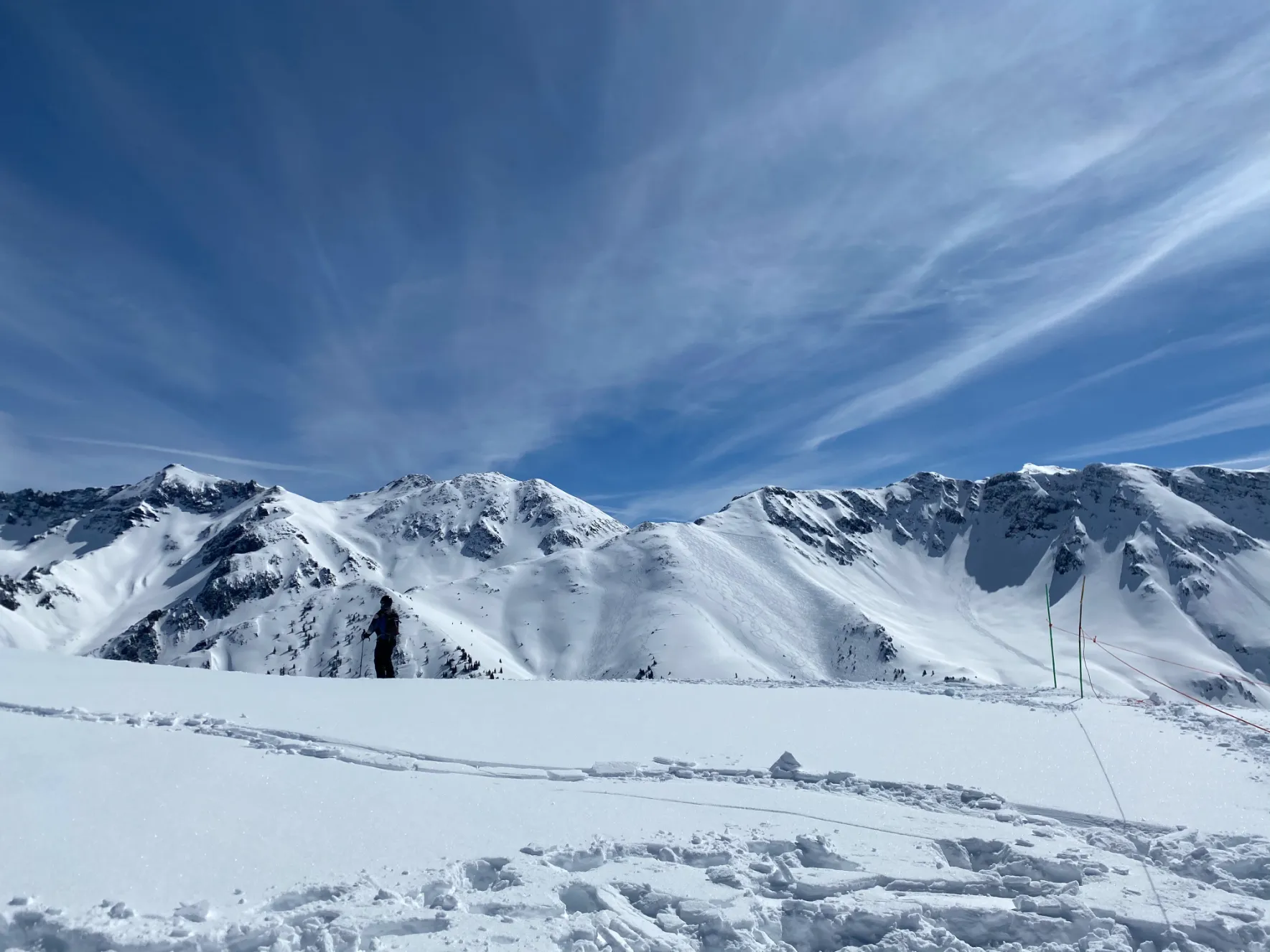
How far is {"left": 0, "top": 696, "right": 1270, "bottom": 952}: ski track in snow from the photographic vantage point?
5297 millimetres

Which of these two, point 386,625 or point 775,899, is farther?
point 386,625

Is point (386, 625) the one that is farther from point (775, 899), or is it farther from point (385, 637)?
point (775, 899)

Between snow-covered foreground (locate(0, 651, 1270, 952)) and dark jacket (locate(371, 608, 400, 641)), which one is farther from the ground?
dark jacket (locate(371, 608, 400, 641))

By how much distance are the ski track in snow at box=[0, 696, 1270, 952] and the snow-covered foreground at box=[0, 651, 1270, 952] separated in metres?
0.02

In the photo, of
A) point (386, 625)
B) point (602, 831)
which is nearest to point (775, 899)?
point (602, 831)

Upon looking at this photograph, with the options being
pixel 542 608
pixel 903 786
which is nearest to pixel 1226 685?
pixel 542 608

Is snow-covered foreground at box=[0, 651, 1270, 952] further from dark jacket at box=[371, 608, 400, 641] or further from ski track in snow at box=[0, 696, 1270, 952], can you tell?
dark jacket at box=[371, 608, 400, 641]

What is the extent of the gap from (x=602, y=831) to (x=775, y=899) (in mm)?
1962

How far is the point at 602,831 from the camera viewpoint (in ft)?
24.3

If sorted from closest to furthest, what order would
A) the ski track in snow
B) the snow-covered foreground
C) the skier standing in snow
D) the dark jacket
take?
the ski track in snow < the snow-covered foreground < the skier standing in snow < the dark jacket

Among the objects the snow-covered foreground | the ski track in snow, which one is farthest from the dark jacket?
the ski track in snow

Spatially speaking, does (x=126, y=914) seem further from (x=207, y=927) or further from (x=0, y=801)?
(x=0, y=801)

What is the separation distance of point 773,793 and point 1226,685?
20895cm

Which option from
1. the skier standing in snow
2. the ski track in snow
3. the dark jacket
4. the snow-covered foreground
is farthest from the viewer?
the dark jacket
